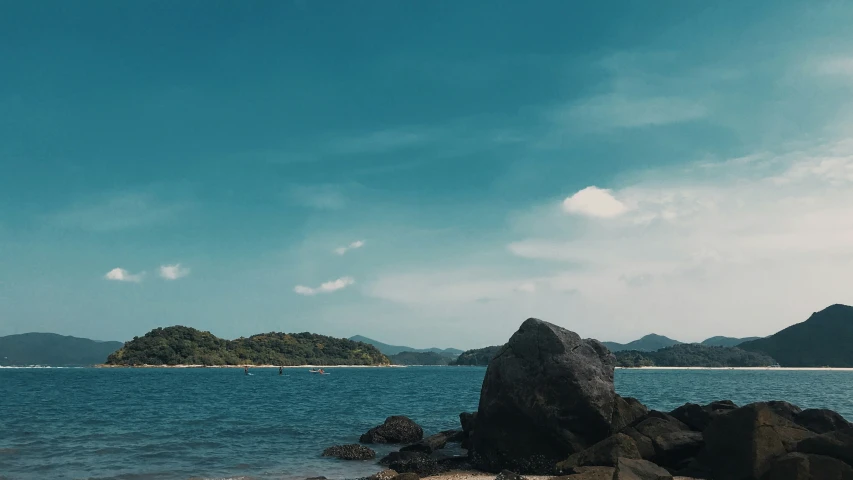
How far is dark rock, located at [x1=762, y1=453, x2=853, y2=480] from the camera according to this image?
1722 cm

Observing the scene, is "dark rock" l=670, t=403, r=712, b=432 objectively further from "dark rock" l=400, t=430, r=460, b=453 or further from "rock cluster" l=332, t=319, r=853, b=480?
"dark rock" l=400, t=430, r=460, b=453

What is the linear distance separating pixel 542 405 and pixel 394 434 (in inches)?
515

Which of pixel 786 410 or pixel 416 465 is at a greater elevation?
pixel 786 410

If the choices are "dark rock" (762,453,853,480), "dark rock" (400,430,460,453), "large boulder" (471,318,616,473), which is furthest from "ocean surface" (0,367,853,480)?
"dark rock" (762,453,853,480)

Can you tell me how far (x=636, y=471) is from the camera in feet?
57.4

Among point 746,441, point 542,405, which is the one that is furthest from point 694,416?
point 542,405

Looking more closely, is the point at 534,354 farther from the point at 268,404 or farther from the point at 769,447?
the point at 268,404

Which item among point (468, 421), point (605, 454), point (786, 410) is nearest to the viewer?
point (605, 454)

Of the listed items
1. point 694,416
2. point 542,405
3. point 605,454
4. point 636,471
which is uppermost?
point 542,405

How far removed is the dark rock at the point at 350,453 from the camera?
91.7 feet

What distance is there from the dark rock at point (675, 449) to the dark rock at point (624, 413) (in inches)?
81.1

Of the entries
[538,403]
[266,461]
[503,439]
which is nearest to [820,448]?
[538,403]

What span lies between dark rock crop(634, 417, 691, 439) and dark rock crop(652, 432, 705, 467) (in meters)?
0.54

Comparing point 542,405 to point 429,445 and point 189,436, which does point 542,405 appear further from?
point 189,436
